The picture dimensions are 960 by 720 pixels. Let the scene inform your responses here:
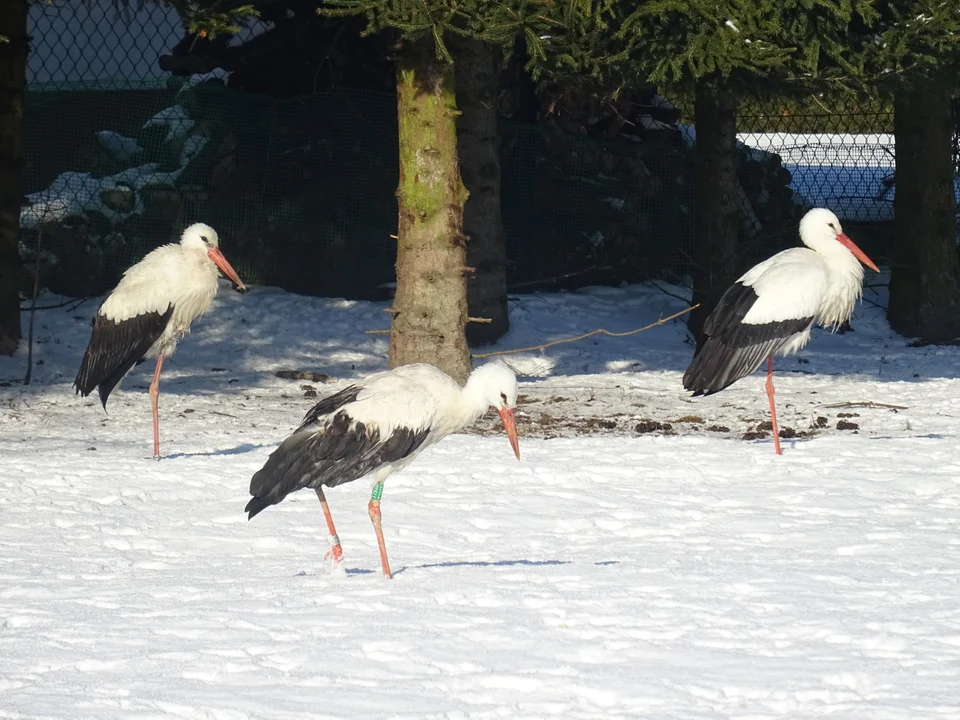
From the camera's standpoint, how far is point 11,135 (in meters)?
12.5

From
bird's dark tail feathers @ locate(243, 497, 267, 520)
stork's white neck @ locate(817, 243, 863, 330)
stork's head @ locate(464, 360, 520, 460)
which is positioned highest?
stork's white neck @ locate(817, 243, 863, 330)

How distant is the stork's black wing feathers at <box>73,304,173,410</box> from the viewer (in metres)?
10.4

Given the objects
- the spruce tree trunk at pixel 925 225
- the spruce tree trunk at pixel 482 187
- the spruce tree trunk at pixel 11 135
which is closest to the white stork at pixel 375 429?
the spruce tree trunk at pixel 482 187

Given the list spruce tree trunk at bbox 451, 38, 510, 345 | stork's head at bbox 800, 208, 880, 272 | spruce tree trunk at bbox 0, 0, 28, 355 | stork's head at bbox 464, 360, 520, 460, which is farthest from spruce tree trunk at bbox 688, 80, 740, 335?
stork's head at bbox 464, 360, 520, 460

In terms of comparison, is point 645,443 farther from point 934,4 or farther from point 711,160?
point 711,160

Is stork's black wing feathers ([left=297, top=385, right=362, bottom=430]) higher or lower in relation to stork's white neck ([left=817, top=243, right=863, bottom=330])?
lower

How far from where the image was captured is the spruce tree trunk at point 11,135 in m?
12.4

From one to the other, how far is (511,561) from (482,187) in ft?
23.4

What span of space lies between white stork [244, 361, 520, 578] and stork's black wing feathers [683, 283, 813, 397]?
3324mm

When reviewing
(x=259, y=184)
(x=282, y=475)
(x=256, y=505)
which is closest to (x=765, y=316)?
(x=282, y=475)

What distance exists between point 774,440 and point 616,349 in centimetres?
478

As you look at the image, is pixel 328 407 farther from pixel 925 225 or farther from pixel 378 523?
pixel 925 225

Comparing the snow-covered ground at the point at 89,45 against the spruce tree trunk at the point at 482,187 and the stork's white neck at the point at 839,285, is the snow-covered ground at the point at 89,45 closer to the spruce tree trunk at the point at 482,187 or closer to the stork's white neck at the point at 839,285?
the spruce tree trunk at the point at 482,187

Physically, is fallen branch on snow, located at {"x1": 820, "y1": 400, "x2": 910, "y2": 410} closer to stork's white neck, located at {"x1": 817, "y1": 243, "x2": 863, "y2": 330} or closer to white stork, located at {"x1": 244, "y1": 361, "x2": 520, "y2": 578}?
stork's white neck, located at {"x1": 817, "y1": 243, "x2": 863, "y2": 330}
